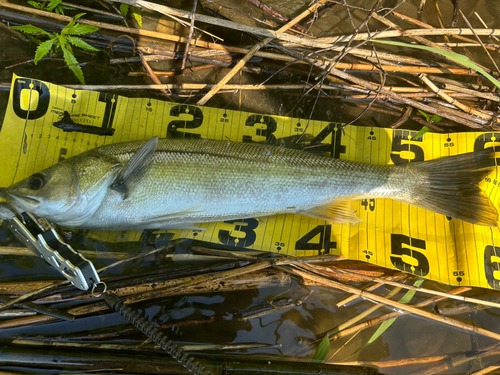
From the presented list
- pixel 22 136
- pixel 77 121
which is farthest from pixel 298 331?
pixel 22 136

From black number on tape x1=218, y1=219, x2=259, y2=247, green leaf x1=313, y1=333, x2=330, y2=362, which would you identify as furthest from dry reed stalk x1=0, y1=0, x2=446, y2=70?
green leaf x1=313, y1=333, x2=330, y2=362

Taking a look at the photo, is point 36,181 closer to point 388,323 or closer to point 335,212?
point 335,212

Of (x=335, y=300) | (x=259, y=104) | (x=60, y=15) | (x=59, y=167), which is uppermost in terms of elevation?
(x=60, y=15)

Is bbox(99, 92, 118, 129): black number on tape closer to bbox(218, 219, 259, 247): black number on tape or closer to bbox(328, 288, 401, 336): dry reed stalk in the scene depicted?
bbox(218, 219, 259, 247): black number on tape

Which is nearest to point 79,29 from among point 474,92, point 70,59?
point 70,59

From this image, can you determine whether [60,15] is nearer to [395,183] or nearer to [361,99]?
[361,99]

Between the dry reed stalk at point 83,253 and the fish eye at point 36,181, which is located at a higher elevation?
the fish eye at point 36,181

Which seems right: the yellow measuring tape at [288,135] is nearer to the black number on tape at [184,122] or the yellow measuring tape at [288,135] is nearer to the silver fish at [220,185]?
the black number on tape at [184,122]

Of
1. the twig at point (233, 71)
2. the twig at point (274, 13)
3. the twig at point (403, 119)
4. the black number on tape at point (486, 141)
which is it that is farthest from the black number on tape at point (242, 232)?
the black number on tape at point (486, 141)
